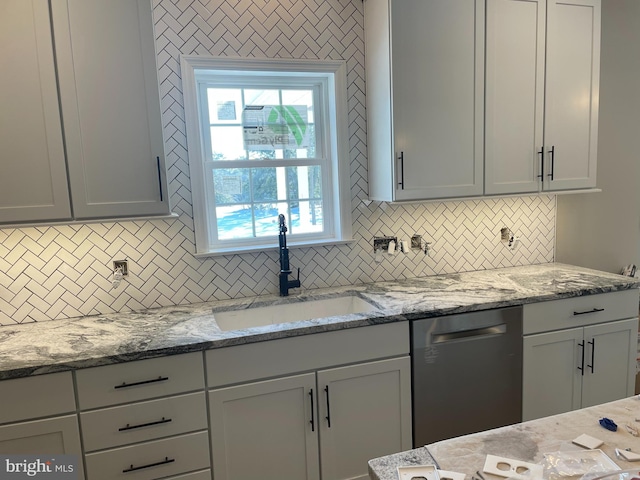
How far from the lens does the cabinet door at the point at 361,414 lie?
2027 mm

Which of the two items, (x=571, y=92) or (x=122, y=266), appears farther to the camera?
(x=571, y=92)

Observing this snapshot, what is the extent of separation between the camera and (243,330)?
6.37 feet

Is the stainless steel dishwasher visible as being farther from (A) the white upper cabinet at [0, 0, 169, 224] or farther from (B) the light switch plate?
(A) the white upper cabinet at [0, 0, 169, 224]

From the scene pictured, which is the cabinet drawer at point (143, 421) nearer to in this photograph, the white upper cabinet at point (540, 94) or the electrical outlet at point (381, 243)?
the electrical outlet at point (381, 243)

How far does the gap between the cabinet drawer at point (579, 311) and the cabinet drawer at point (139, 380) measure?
1.66 meters

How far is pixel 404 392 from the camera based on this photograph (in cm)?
212

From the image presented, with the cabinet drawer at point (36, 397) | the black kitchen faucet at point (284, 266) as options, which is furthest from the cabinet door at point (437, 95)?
the cabinet drawer at point (36, 397)

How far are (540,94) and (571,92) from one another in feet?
0.75

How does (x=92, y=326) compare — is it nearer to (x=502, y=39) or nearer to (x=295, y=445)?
(x=295, y=445)

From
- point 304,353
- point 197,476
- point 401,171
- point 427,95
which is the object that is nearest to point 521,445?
point 304,353

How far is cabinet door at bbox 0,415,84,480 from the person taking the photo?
5.40 feet

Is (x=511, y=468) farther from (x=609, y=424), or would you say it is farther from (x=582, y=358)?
(x=582, y=358)

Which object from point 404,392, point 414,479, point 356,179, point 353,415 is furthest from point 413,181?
point 414,479

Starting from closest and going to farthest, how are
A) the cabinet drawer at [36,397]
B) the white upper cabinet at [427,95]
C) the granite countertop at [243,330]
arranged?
1. the cabinet drawer at [36,397]
2. the granite countertop at [243,330]
3. the white upper cabinet at [427,95]
